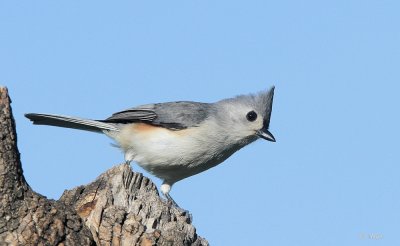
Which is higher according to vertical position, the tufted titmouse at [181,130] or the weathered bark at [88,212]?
the tufted titmouse at [181,130]

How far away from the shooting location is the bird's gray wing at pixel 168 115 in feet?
Result: 29.9

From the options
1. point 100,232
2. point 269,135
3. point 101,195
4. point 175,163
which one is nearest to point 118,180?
point 101,195

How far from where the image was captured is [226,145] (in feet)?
29.9

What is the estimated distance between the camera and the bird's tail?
350 inches

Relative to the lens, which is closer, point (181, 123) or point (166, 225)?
point (166, 225)

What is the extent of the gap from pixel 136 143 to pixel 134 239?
12.3ft

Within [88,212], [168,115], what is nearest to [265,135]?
[168,115]

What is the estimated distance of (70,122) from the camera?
30.1ft

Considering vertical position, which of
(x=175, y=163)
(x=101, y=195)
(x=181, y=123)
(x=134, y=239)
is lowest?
(x=134, y=239)

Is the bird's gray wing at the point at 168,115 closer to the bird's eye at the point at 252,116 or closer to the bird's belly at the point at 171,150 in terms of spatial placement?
the bird's belly at the point at 171,150

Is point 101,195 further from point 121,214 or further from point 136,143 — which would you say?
point 136,143

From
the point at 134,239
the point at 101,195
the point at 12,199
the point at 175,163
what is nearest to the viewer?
the point at 12,199

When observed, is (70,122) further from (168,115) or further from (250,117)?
(250,117)

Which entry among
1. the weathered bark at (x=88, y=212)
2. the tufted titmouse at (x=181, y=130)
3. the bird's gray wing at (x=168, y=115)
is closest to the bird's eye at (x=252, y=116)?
the tufted titmouse at (x=181, y=130)
